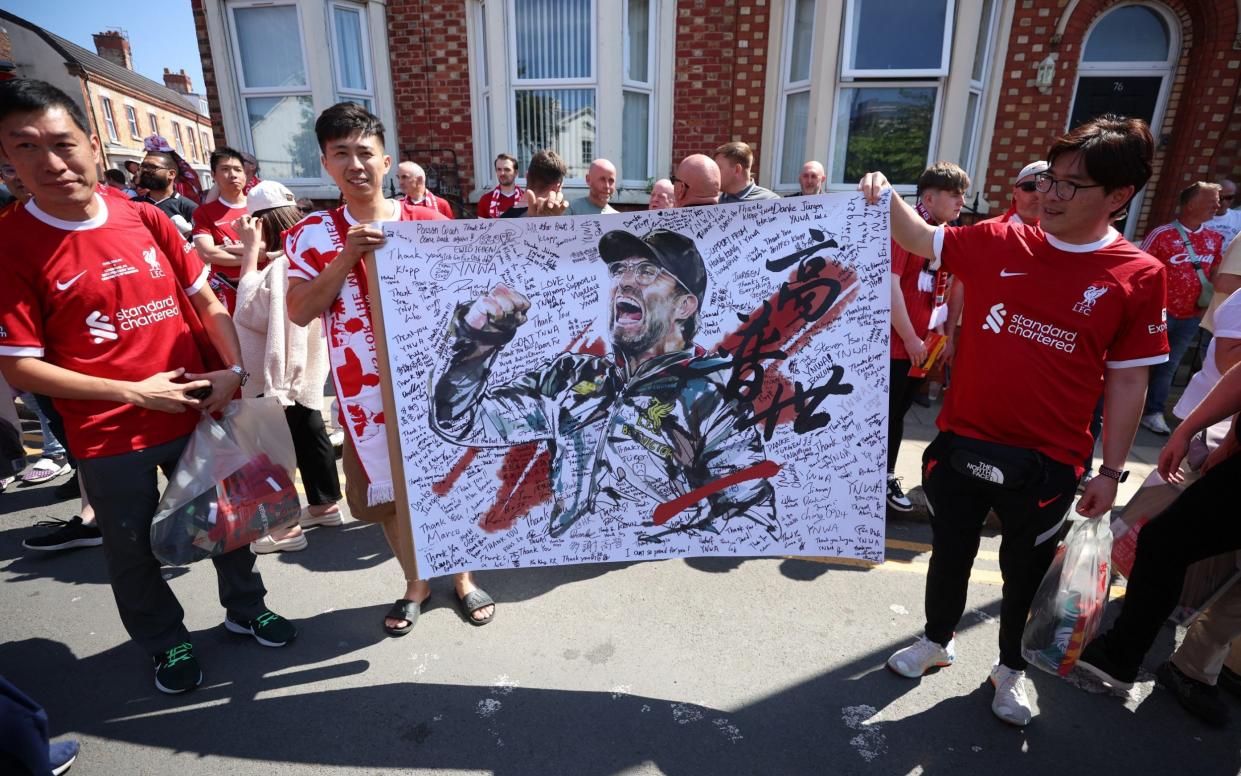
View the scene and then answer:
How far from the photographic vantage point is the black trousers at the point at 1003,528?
6.55 feet

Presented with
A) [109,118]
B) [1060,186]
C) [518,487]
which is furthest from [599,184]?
[109,118]

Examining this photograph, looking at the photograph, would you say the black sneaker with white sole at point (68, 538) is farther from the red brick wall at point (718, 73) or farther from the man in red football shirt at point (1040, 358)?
the red brick wall at point (718, 73)

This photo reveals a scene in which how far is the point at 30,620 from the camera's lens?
2826mm

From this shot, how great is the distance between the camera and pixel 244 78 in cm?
763

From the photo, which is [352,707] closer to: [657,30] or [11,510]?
[11,510]

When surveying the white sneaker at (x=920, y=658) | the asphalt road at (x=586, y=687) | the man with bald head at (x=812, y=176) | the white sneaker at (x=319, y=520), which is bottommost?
the white sneaker at (x=319, y=520)

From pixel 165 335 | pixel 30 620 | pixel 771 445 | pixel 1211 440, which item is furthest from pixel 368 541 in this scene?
pixel 1211 440

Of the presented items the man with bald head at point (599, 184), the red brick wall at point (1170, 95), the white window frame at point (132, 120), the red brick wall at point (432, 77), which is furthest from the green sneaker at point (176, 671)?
the white window frame at point (132, 120)

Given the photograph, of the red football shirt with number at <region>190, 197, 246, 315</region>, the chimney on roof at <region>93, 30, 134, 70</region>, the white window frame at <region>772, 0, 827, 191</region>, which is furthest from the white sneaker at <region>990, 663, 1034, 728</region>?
the chimney on roof at <region>93, 30, 134, 70</region>

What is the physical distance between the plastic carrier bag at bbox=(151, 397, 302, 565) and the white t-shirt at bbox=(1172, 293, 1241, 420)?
351cm

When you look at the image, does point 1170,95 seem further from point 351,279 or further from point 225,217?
point 225,217

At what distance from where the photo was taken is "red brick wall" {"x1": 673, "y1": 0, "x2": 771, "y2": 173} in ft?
22.5

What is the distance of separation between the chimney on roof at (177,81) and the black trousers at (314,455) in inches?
2073

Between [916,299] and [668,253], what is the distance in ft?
6.61
